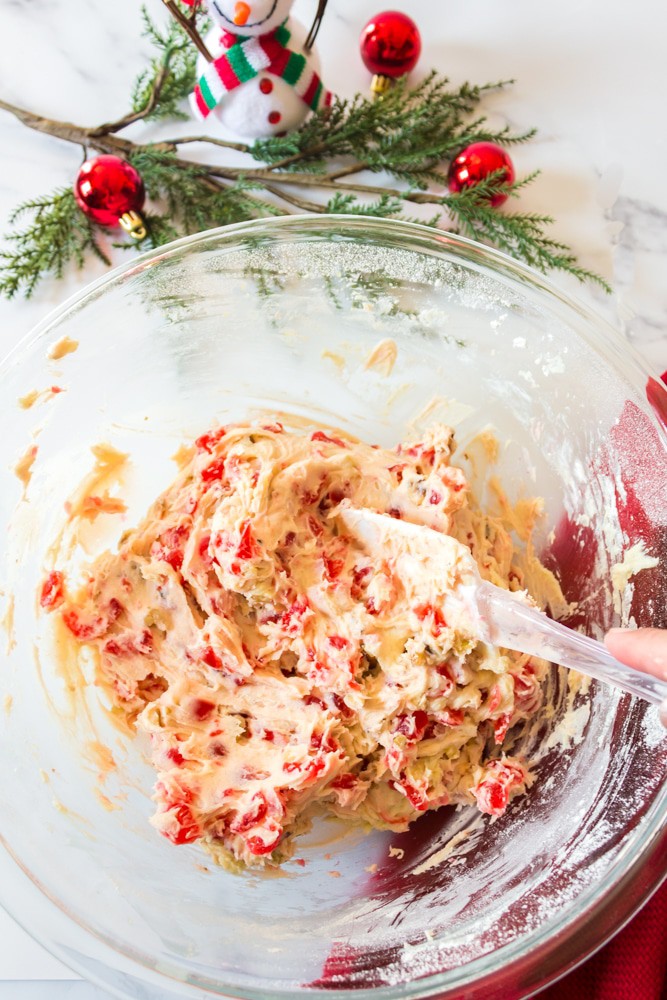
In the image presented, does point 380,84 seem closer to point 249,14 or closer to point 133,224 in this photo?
point 249,14

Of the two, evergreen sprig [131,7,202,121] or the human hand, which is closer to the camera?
the human hand

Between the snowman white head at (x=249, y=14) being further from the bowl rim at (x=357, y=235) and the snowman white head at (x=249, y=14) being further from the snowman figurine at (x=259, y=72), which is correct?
the bowl rim at (x=357, y=235)

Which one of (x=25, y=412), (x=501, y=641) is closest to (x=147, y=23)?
(x=25, y=412)

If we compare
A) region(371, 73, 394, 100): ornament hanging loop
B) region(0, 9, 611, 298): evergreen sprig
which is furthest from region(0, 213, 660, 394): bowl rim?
region(371, 73, 394, 100): ornament hanging loop

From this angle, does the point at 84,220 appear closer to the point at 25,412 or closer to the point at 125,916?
the point at 25,412

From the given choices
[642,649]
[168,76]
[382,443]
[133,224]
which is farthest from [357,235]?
[642,649]

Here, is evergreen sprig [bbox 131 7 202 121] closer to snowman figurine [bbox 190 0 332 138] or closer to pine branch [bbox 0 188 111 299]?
snowman figurine [bbox 190 0 332 138]

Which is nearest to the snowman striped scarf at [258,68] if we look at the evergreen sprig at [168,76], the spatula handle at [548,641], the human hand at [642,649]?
the evergreen sprig at [168,76]
